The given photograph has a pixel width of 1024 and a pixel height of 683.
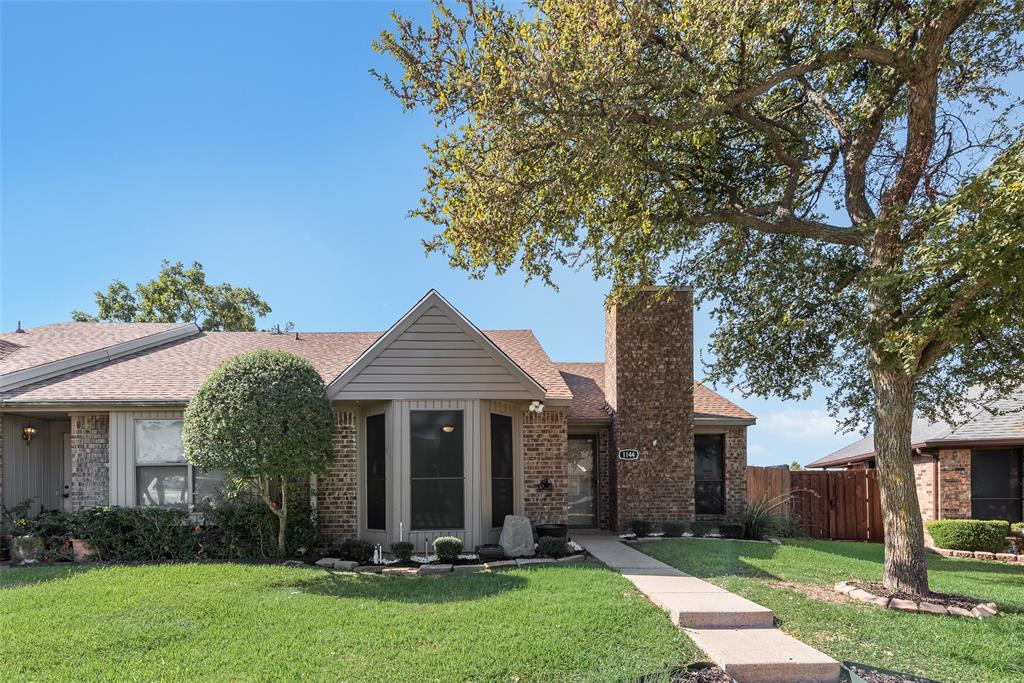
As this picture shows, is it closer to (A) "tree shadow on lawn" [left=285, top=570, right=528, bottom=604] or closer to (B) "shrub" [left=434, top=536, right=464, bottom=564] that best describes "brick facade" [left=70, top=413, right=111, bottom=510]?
(A) "tree shadow on lawn" [left=285, top=570, right=528, bottom=604]

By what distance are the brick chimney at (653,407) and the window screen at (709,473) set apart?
2.77 ft

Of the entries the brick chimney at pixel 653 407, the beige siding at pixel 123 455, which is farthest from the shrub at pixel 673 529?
the beige siding at pixel 123 455

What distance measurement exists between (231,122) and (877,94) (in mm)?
10410

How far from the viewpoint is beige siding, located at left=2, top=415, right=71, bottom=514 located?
10977 millimetres

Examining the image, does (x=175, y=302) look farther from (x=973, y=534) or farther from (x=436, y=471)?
(x=973, y=534)

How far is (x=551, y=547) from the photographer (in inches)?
391

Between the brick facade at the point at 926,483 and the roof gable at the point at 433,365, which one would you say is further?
the brick facade at the point at 926,483

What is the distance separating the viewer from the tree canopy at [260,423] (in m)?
9.20

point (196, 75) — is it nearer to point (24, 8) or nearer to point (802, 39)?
point (24, 8)

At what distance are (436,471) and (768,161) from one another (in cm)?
760

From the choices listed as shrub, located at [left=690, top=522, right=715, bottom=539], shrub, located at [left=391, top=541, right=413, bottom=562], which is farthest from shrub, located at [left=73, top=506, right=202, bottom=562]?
shrub, located at [left=690, top=522, right=715, bottom=539]

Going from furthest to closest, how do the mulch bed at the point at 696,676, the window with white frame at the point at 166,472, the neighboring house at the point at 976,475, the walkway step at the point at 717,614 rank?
the neighboring house at the point at 976,475 < the window with white frame at the point at 166,472 < the walkway step at the point at 717,614 < the mulch bed at the point at 696,676

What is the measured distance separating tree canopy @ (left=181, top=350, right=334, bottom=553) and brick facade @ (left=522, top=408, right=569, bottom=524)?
3.87m

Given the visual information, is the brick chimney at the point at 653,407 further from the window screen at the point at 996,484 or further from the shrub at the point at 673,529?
the window screen at the point at 996,484
